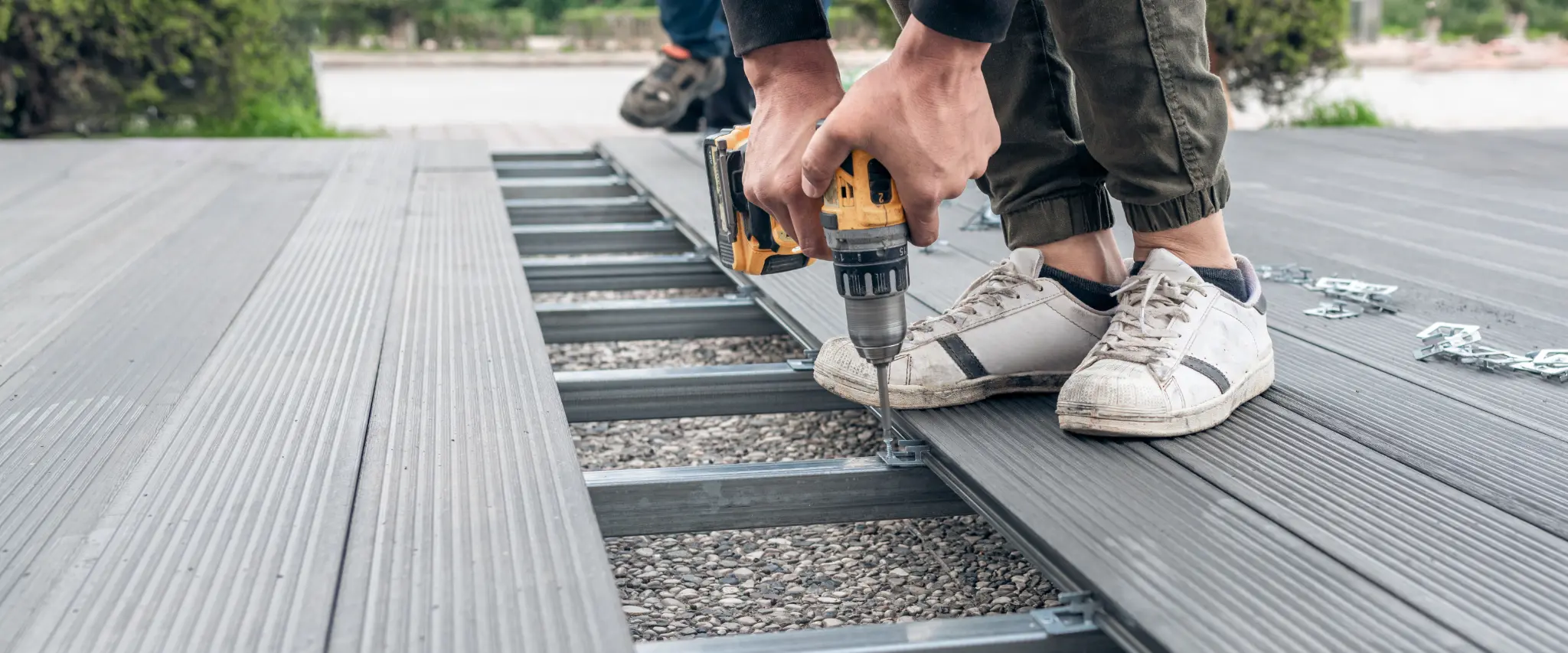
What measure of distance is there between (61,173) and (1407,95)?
28.8 ft

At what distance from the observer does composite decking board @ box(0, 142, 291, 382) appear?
189 centimetres

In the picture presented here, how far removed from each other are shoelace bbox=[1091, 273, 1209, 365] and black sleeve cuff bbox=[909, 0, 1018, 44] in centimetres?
44

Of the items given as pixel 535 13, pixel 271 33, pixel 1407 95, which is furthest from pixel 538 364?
pixel 535 13

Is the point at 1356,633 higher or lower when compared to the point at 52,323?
lower

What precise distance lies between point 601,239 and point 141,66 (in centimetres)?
357

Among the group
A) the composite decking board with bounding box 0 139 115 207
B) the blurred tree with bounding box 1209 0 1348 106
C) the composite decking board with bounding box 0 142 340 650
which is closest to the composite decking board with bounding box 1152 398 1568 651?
the composite decking board with bounding box 0 142 340 650

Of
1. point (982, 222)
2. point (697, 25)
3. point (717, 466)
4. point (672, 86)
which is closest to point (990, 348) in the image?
point (717, 466)

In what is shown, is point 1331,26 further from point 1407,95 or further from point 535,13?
point 535,13

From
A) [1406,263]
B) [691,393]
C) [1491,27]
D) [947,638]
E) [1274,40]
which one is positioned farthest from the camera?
[1491,27]

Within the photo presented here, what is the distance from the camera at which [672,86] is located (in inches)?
180

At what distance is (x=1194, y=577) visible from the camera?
1.02m

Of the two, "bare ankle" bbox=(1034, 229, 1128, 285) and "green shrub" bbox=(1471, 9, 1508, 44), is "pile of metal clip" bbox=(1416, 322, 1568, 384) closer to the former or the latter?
"bare ankle" bbox=(1034, 229, 1128, 285)

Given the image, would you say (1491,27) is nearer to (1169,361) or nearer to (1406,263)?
(1406,263)

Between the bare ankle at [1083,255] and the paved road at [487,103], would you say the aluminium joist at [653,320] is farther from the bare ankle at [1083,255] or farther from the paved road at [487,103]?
the paved road at [487,103]
